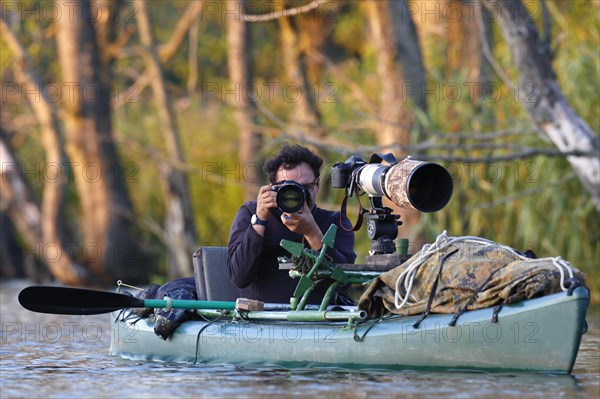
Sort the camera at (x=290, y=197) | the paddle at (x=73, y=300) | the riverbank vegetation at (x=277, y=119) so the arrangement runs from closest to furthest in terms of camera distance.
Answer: the camera at (x=290, y=197) < the paddle at (x=73, y=300) < the riverbank vegetation at (x=277, y=119)

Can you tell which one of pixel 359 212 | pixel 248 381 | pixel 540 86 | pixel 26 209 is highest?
pixel 540 86

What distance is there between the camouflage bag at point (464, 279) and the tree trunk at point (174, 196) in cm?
893

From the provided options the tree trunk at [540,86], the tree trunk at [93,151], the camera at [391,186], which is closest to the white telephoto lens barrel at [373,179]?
the camera at [391,186]

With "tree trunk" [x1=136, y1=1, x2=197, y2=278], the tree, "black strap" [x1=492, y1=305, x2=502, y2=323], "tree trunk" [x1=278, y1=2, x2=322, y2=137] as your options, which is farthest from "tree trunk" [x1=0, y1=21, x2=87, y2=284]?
"black strap" [x1=492, y1=305, x2=502, y2=323]

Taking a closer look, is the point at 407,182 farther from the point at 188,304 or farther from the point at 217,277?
the point at 217,277

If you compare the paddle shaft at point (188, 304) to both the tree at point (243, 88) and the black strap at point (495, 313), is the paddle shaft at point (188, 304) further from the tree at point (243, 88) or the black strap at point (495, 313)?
the tree at point (243, 88)

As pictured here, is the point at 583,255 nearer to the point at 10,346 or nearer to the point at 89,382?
the point at 10,346

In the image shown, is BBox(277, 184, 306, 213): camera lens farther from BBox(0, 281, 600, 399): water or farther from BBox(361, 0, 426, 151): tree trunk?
BBox(361, 0, 426, 151): tree trunk

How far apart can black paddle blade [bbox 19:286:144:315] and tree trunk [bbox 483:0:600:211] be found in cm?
350

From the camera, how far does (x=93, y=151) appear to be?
54.3 ft

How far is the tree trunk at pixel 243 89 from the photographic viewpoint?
47.9 feet

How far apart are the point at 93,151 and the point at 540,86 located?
845cm

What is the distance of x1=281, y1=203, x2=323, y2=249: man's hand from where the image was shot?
22.2 ft

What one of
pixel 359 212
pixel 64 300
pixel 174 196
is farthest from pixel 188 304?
pixel 174 196
